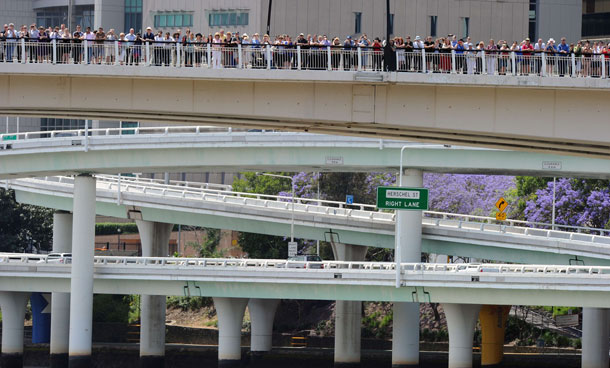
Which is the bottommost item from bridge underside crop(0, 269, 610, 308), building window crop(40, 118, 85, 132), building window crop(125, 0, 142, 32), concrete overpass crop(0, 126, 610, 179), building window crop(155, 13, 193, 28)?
bridge underside crop(0, 269, 610, 308)

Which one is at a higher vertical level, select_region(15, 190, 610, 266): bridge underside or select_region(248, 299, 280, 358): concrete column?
select_region(15, 190, 610, 266): bridge underside

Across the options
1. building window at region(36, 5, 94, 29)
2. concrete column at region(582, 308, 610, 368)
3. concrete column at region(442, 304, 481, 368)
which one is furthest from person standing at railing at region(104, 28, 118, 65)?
building window at region(36, 5, 94, 29)

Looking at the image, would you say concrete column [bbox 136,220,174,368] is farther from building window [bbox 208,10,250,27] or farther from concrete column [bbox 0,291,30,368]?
building window [bbox 208,10,250,27]

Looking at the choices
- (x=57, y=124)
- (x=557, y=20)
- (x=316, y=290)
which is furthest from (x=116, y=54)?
(x=57, y=124)

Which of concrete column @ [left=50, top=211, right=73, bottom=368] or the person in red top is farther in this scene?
concrete column @ [left=50, top=211, right=73, bottom=368]

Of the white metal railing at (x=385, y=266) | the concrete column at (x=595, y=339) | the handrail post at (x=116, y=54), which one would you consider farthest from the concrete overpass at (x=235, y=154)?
the handrail post at (x=116, y=54)

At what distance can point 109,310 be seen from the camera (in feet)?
287

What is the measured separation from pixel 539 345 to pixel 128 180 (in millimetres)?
29230

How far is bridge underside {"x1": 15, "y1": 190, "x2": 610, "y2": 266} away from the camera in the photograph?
7231 centimetres

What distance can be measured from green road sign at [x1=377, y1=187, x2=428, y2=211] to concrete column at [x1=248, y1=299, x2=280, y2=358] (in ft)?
71.7

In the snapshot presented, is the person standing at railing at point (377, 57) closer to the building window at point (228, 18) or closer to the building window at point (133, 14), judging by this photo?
the building window at point (228, 18)

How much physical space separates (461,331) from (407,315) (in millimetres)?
3549

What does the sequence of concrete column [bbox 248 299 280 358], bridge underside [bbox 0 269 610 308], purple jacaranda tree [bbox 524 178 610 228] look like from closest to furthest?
bridge underside [bbox 0 269 610 308] < concrete column [bbox 248 299 280 358] < purple jacaranda tree [bbox 524 178 610 228]

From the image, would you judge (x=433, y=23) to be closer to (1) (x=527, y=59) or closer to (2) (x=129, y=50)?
(1) (x=527, y=59)
